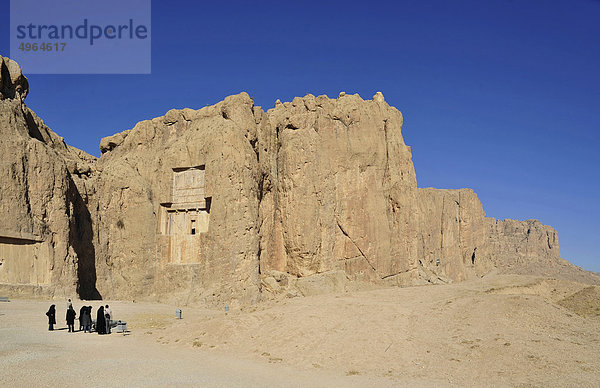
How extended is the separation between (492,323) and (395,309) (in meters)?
4.64

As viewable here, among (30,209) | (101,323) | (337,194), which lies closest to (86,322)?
(101,323)

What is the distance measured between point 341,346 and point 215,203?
2201cm

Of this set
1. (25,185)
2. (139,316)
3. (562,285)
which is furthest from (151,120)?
(562,285)

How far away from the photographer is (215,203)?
37688mm

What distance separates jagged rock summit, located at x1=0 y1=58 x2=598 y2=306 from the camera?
109 feet

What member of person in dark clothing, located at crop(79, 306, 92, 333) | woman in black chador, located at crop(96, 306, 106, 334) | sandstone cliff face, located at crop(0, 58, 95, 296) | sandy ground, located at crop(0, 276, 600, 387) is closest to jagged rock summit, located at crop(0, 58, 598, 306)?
sandstone cliff face, located at crop(0, 58, 95, 296)

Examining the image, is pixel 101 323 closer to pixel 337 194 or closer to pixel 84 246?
pixel 84 246

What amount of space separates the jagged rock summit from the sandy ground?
913 cm

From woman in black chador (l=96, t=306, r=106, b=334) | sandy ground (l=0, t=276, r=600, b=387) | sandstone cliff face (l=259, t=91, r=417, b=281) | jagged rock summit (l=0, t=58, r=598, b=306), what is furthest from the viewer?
sandstone cliff face (l=259, t=91, r=417, b=281)

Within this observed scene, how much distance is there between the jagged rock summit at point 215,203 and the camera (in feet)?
109

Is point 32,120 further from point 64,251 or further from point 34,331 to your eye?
point 34,331

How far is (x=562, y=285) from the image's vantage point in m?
27.0

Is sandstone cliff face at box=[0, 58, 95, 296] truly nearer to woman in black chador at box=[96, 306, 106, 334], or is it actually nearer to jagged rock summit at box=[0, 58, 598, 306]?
jagged rock summit at box=[0, 58, 598, 306]

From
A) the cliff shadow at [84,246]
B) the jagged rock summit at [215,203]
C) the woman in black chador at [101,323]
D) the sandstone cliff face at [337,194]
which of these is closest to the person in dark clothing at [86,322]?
the woman in black chador at [101,323]
